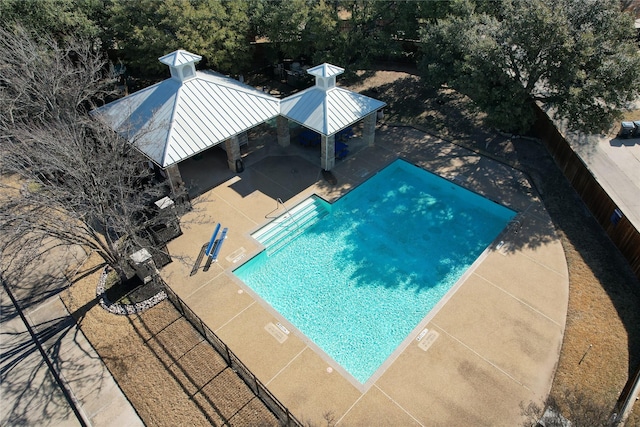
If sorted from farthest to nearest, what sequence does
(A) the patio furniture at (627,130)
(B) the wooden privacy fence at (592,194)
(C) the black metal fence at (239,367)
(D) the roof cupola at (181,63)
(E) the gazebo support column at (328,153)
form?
(A) the patio furniture at (627,130) < (E) the gazebo support column at (328,153) < (D) the roof cupola at (181,63) < (B) the wooden privacy fence at (592,194) < (C) the black metal fence at (239,367)

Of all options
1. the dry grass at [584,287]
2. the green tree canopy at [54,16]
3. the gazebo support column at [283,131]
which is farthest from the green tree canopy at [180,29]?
the dry grass at [584,287]

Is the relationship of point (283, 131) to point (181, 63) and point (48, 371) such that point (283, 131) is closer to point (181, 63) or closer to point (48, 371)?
point (181, 63)

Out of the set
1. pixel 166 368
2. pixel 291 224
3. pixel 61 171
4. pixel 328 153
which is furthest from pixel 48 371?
pixel 328 153

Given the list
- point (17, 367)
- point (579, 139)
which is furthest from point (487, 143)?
point (17, 367)

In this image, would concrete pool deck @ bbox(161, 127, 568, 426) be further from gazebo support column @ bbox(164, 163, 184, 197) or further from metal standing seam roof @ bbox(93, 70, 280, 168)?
metal standing seam roof @ bbox(93, 70, 280, 168)

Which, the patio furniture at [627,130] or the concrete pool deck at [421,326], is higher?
the patio furniture at [627,130]

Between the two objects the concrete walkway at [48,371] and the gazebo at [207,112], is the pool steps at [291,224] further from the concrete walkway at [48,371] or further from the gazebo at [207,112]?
the concrete walkway at [48,371]
